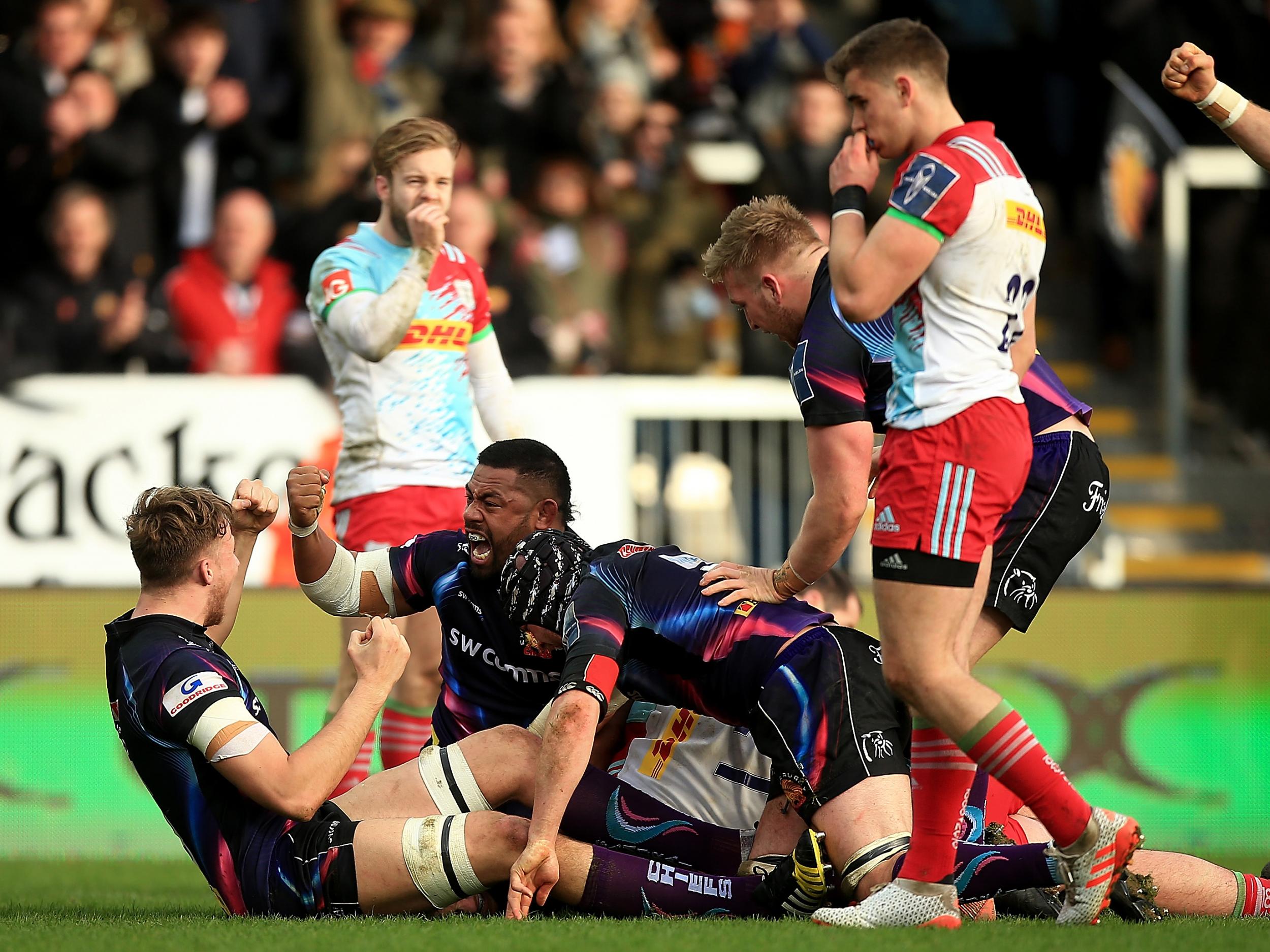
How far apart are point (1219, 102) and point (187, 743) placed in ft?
11.8

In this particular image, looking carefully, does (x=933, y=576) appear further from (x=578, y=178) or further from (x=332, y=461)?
(x=578, y=178)

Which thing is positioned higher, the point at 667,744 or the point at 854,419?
the point at 854,419

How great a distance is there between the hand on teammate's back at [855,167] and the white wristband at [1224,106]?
1.35 metres

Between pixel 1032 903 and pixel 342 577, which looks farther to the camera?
pixel 342 577

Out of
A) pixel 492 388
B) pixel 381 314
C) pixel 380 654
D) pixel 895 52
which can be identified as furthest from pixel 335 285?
pixel 895 52

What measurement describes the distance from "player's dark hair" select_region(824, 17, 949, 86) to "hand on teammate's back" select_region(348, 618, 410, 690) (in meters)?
1.98

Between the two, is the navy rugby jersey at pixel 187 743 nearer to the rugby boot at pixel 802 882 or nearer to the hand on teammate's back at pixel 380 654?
the hand on teammate's back at pixel 380 654

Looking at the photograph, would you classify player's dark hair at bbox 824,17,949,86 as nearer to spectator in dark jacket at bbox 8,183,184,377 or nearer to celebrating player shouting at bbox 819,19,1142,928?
celebrating player shouting at bbox 819,19,1142,928

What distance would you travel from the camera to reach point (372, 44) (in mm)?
11180

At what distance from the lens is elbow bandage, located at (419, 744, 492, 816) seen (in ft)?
15.5

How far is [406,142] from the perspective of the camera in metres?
6.21

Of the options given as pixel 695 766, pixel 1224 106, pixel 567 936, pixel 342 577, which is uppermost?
pixel 1224 106

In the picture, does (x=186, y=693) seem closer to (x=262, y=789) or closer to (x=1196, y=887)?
(x=262, y=789)

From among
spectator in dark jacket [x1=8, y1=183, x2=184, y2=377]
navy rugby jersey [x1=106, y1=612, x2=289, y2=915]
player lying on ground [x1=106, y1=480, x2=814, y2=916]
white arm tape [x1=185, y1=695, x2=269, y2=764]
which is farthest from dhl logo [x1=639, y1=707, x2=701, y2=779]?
spectator in dark jacket [x1=8, y1=183, x2=184, y2=377]
